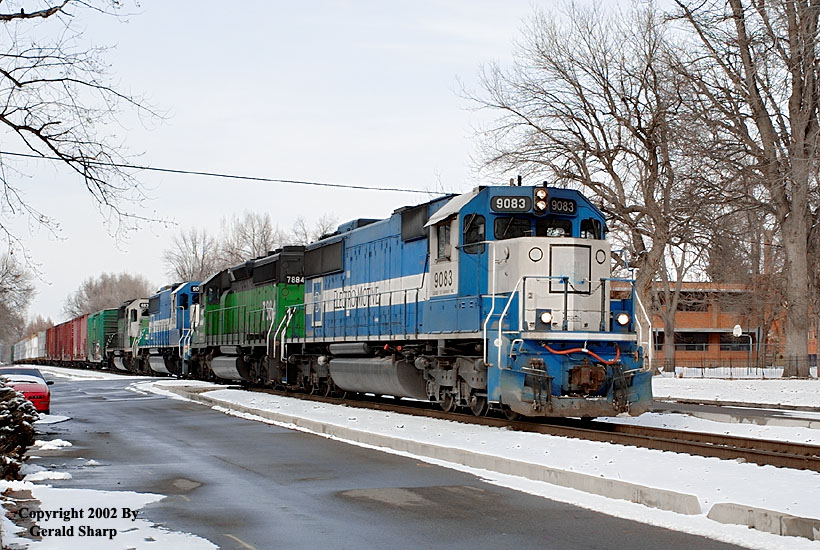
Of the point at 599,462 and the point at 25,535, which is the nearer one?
the point at 25,535

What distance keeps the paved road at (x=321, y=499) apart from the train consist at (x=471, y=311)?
3411 millimetres

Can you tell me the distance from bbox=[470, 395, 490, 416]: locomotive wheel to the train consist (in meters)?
0.02

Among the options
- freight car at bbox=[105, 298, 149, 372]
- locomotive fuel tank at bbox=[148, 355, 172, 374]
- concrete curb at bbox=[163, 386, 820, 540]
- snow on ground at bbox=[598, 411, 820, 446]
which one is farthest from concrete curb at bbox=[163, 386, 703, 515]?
freight car at bbox=[105, 298, 149, 372]

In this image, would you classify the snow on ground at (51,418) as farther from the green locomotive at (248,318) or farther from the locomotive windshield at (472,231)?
the locomotive windshield at (472,231)

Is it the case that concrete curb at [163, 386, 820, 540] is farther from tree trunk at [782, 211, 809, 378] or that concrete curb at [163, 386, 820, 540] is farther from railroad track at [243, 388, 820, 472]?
tree trunk at [782, 211, 809, 378]

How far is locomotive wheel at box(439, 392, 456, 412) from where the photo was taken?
18.5 metres

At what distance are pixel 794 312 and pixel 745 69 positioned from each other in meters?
8.33

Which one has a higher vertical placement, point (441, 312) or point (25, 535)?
point (441, 312)

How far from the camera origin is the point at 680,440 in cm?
1388

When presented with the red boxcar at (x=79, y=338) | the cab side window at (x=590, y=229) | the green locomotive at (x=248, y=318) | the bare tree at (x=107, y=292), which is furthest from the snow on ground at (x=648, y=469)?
the bare tree at (x=107, y=292)

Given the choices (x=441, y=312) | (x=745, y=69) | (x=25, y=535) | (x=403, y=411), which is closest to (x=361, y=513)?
(x=25, y=535)

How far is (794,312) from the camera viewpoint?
106ft

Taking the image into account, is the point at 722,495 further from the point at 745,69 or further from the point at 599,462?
the point at 745,69

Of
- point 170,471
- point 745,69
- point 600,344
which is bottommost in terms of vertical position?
point 170,471
